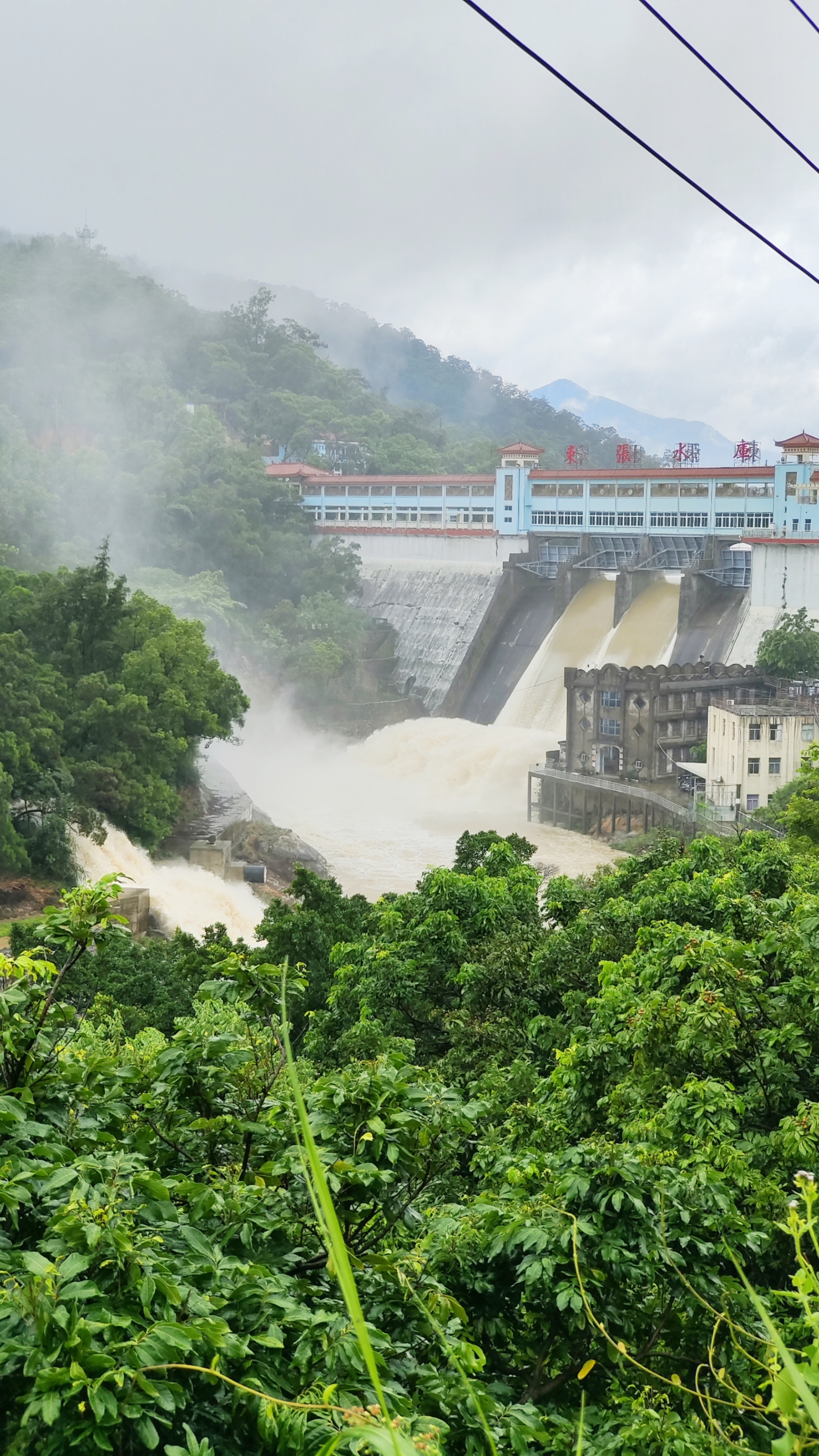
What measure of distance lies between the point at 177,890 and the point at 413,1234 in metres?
15.5

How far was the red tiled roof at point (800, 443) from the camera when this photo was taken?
28.2 m

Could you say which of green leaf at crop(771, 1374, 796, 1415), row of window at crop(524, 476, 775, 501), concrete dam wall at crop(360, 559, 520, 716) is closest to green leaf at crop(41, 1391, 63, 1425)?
green leaf at crop(771, 1374, 796, 1415)

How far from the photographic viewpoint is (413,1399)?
2086mm

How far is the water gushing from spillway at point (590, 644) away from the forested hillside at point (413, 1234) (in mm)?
24214

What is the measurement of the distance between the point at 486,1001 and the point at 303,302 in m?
94.6

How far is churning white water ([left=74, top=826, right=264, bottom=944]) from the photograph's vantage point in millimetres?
17094

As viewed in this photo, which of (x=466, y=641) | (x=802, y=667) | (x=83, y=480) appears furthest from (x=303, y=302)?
(x=802, y=667)

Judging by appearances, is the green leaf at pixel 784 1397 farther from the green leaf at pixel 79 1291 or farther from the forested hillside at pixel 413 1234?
the green leaf at pixel 79 1291

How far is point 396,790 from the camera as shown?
93.8 feet

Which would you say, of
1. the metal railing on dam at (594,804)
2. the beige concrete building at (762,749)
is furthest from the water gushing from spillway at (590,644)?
the beige concrete building at (762,749)

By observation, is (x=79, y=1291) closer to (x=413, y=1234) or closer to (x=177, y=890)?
(x=413, y=1234)

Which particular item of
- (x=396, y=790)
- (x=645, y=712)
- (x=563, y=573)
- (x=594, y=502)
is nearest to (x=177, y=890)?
(x=645, y=712)

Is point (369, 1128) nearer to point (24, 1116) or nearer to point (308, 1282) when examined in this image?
point (308, 1282)

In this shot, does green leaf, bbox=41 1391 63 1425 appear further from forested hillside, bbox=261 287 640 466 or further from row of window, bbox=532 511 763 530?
forested hillside, bbox=261 287 640 466
